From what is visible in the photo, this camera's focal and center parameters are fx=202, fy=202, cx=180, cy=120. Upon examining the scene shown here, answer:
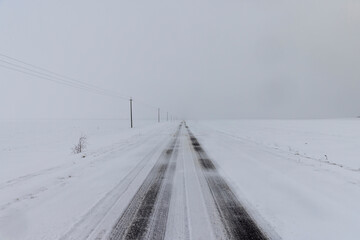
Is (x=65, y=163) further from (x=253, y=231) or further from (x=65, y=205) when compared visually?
(x=253, y=231)

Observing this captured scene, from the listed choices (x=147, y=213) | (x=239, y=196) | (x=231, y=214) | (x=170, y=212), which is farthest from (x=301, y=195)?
(x=147, y=213)

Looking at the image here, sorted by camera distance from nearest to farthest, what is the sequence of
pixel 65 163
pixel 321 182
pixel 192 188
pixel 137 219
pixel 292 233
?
pixel 292 233 < pixel 137 219 < pixel 192 188 < pixel 321 182 < pixel 65 163

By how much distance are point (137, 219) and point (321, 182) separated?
5.06 metres

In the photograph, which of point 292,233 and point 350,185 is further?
point 350,185

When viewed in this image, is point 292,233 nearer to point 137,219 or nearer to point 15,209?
point 137,219

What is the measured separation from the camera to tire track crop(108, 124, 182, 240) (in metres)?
3.01

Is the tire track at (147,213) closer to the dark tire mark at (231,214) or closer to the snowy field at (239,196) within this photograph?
the snowy field at (239,196)

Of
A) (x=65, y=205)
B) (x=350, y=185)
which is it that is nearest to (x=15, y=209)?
(x=65, y=205)

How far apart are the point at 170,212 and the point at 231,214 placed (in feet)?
3.63

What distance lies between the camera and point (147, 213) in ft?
12.2

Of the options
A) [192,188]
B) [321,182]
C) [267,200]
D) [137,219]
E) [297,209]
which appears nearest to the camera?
[137,219]

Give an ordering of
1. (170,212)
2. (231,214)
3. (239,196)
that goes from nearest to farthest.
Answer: (231,214)
(170,212)
(239,196)

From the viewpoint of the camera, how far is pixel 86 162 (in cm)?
844

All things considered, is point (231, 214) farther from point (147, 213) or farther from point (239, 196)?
point (147, 213)
